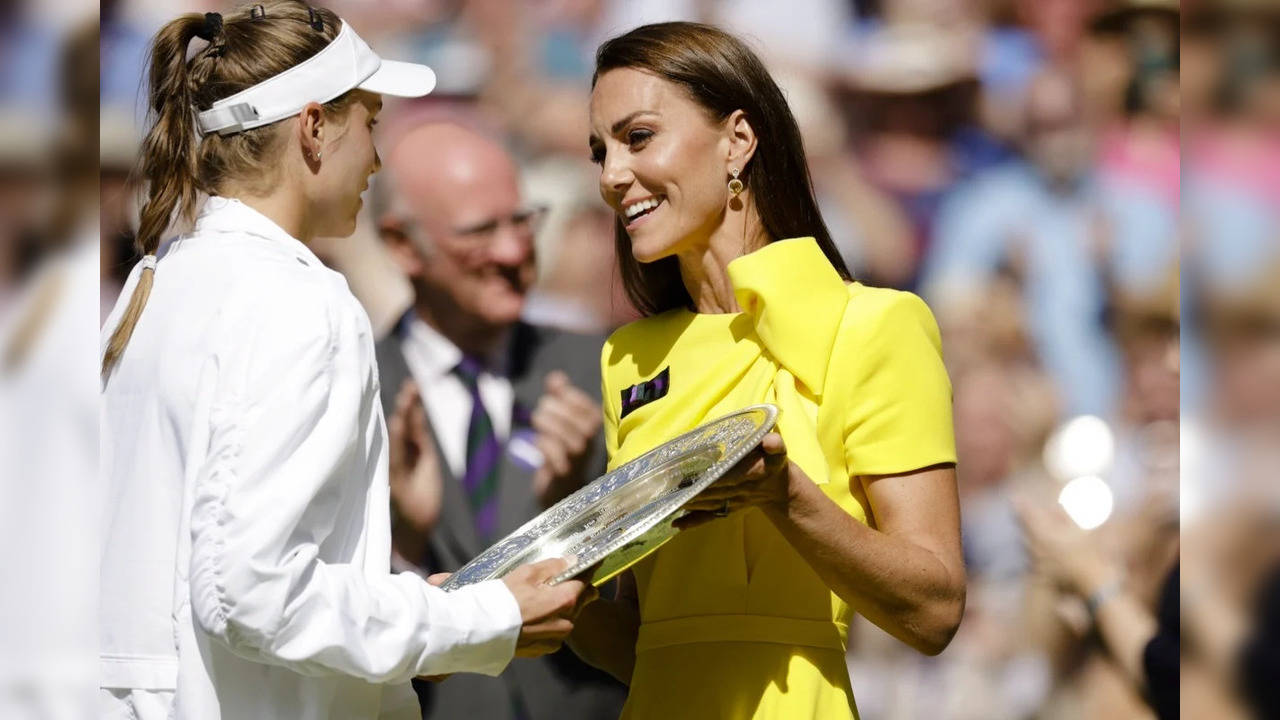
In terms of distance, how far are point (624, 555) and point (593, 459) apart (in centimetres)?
188

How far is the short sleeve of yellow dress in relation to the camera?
3.01 m

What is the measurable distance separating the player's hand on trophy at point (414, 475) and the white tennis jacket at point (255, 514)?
1.77 m

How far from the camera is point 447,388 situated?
4.63 meters

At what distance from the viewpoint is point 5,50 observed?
174 centimetres

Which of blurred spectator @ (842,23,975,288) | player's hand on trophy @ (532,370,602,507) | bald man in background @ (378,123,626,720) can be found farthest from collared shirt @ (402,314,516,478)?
blurred spectator @ (842,23,975,288)

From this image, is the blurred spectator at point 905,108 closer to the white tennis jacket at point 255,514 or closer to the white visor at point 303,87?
the white visor at point 303,87

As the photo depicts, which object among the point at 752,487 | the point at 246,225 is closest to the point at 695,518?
the point at 752,487

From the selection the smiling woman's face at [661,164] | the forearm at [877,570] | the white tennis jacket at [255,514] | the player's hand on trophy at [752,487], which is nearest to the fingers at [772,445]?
the player's hand on trophy at [752,487]

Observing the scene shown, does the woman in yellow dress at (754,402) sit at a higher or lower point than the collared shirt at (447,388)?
higher

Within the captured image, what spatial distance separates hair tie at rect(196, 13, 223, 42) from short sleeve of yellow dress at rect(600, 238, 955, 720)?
3.56ft

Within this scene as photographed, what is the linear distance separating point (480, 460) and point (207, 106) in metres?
1.94

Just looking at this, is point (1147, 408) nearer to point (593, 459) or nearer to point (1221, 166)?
point (593, 459)

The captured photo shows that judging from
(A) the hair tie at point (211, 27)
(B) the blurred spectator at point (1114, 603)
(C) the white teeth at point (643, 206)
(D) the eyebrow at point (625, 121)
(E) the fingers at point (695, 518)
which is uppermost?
(A) the hair tie at point (211, 27)

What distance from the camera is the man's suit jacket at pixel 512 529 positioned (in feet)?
14.9
